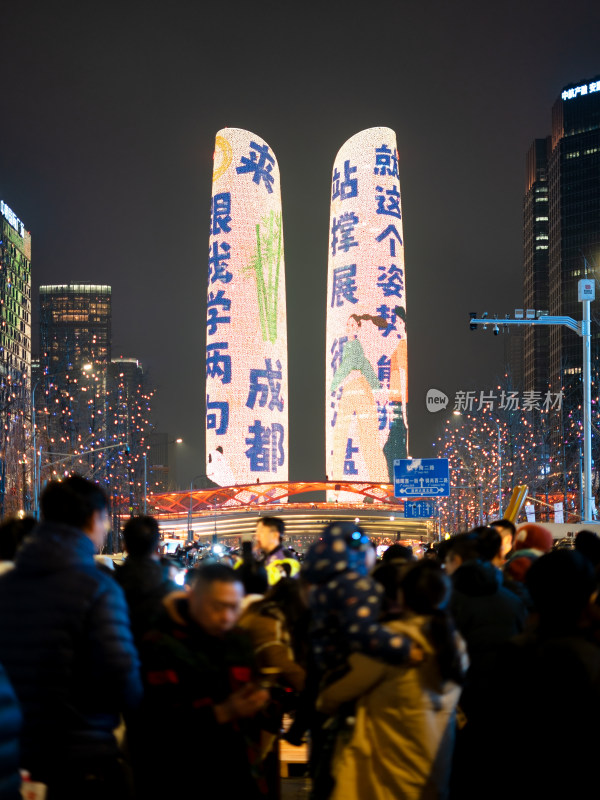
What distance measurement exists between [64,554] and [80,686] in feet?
1.82

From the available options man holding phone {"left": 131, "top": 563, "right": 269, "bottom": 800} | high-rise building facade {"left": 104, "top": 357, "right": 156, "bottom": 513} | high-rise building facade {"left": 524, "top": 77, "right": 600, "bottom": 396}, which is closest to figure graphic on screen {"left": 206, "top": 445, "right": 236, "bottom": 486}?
high-rise building facade {"left": 104, "top": 357, "right": 156, "bottom": 513}

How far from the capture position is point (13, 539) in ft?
24.5

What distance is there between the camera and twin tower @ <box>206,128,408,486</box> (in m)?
89.7

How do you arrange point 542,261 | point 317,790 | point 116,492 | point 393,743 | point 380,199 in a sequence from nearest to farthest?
point 393,743 < point 317,790 < point 116,492 < point 380,199 < point 542,261

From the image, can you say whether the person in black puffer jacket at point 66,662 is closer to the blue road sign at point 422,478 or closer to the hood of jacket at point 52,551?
the hood of jacket at point 52,551

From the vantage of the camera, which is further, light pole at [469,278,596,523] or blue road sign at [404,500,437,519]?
blue road sign at [404,500,437,519]

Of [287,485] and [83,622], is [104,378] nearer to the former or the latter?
[287,485]

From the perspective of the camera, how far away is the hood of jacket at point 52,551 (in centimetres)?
443

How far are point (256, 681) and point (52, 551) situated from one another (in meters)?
1.06

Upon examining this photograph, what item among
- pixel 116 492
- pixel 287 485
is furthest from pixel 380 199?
pixel 116 492

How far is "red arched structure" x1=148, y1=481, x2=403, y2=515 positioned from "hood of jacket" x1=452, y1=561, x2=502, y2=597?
78259mm

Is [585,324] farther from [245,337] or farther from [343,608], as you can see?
[245,337]

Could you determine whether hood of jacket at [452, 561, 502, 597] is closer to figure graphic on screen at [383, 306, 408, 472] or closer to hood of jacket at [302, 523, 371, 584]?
hood of jacket at [302, 523, 371, 584]

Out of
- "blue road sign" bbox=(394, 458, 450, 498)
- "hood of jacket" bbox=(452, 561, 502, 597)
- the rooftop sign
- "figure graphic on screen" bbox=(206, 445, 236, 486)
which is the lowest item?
"figure graphic on screen" bbox=(206, 445, 236, 486)
